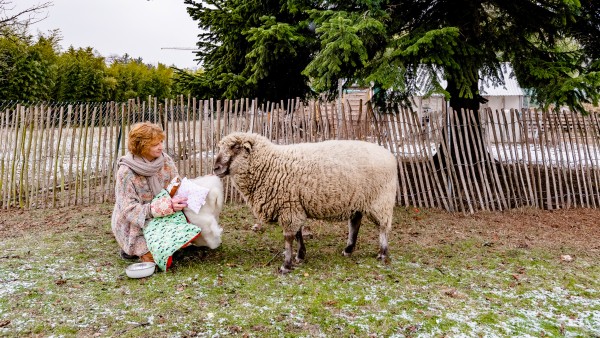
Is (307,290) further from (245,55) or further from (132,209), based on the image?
(245,55)

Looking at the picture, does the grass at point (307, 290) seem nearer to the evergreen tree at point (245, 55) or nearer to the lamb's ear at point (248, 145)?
the lamb's ear at point (248, 145)

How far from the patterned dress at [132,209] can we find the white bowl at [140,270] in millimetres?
223

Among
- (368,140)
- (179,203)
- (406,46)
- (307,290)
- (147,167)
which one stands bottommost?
(307,290)

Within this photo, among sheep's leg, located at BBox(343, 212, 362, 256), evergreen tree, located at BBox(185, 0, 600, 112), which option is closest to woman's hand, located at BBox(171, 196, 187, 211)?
sheep's leg, located at BBox(343, 212, 362, 256)

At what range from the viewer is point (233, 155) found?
4531mm

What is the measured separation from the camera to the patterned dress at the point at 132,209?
438 centimetres

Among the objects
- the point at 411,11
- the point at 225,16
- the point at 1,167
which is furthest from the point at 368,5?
the point at 1,167

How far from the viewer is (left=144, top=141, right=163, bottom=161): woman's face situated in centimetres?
443

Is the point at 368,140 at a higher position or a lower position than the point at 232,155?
higher

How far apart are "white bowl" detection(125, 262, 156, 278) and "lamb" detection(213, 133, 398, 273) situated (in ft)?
3.85

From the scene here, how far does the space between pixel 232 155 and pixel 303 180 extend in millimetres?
794

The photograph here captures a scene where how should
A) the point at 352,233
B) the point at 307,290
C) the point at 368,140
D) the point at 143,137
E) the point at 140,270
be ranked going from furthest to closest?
the point at 368,140 < the point at 352,233 < the point at 143,137 < the point at 140,270 < the point at 307,290

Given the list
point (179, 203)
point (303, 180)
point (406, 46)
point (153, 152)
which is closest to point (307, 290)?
point (303, 180)

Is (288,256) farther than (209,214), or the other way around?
(209,214)
